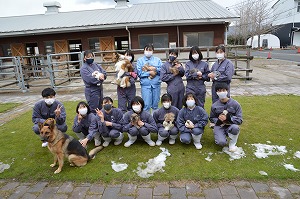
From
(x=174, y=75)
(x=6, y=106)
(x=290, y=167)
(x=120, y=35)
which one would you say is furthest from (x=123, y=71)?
(x=120, y=35)

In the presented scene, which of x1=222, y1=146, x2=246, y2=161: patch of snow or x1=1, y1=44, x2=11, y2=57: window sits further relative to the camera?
x1=1, y1=44, x2=11, y2=57: window

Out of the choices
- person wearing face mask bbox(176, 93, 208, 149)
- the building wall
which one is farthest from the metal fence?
person wearing face mask bbox(176, 93, 208, 149)

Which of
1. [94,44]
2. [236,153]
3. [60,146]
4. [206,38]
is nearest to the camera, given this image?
[60,146]

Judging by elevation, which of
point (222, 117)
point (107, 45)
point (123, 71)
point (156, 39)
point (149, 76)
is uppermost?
point (156, 39)

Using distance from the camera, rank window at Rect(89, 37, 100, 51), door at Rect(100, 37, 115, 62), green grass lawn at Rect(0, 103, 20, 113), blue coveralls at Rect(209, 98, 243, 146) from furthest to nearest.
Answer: window at Rect(89, 37, 100, 51) < door at Rect(100, 37, 115, 62) < green grass lawn at Rect(0, 103, 20, 113) < blue coveralls at Rect(209, 98, 243, 146)

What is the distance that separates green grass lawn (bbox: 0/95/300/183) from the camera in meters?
3.09

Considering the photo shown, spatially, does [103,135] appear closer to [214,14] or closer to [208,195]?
[208,195]

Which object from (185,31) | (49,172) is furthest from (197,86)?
(185,31)

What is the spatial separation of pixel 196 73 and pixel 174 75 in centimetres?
42

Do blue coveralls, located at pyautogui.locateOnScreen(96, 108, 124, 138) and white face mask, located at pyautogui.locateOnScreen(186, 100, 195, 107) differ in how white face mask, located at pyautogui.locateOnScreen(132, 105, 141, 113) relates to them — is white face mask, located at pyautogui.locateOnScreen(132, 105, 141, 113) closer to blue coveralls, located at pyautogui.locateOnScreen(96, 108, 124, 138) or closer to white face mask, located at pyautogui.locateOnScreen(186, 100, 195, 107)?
blue coveralls, located at pyautogui.locateOnScreen(96, 108, 124, 138)

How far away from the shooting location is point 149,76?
4.57 m

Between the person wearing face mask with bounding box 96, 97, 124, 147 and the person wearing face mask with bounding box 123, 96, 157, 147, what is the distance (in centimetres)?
12

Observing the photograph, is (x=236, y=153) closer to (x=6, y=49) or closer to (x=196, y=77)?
(x=196, y=77)

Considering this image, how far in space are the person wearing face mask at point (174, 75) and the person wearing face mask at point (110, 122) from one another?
1161 mm
